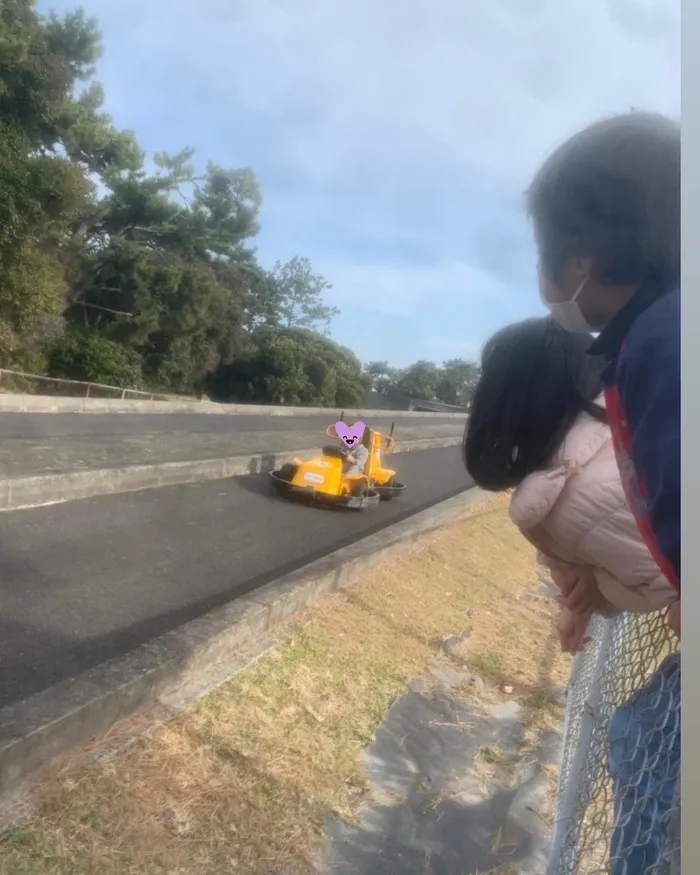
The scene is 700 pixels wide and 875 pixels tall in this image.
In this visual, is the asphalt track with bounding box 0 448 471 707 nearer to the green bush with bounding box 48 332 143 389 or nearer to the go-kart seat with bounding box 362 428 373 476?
the go-kart seat with bounding box 362 428 373 476

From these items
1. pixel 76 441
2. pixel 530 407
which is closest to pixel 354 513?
pixel 76 441

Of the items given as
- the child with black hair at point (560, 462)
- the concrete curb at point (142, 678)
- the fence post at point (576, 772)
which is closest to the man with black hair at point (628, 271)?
the child with black hair at point (560, 462)

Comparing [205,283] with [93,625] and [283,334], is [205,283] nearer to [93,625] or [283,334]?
[283,334]

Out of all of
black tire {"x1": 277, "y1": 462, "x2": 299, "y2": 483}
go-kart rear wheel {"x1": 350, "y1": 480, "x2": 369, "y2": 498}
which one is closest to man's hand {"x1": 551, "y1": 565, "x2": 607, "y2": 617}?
go-kart rear wheel {"x1": 350, "y1": 480, "x2": 369, "y2": 498}

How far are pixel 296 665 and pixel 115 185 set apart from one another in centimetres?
2507

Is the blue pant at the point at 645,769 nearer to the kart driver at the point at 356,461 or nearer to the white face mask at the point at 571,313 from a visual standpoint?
the white face mask at the point at 571,313

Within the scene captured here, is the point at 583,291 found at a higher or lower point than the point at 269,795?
higher

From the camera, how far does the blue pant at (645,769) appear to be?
1.49 m

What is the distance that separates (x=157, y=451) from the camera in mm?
10633

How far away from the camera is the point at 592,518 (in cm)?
158

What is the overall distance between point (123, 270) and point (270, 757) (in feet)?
85.5

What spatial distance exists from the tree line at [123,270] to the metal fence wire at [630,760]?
10.1 metres

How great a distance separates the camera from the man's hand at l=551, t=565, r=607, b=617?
1.79 m

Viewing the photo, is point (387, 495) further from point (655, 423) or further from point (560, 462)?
point (655, 423)
